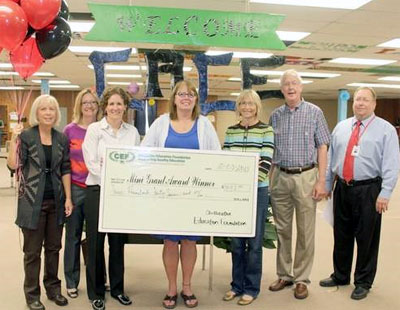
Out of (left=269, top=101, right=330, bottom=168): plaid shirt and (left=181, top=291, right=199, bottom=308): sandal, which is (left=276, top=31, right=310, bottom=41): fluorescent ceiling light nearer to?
(left=269, top=101, right=330, bottom=168): plaid shirt

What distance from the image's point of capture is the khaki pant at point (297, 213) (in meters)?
3.06

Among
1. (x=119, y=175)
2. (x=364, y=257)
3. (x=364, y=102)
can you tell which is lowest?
(x=364, y=257)

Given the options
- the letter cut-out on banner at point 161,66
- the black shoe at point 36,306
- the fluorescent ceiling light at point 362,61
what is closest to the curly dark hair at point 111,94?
the letter cut-out on banner at point 161,66

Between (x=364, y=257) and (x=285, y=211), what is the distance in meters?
0.69

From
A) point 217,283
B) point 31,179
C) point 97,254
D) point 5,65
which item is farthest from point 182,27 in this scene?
point 5,65

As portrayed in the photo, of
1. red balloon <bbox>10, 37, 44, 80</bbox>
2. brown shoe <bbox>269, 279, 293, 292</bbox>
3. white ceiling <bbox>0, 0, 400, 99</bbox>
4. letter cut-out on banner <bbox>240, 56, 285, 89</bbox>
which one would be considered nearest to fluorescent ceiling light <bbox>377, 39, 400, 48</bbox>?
white ceiling <bbox>0, 0, 400, 99</bbox>

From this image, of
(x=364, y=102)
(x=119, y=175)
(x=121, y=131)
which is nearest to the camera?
(x=119, y=175)

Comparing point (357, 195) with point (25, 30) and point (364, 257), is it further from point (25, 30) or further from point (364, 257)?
point (25, 30)

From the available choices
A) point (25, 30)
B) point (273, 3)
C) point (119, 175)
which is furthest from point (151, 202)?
point (273, 3)

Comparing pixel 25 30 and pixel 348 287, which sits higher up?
pixel 25 30

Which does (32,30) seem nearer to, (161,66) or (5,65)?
(161,66)

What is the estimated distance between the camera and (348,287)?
3400mm

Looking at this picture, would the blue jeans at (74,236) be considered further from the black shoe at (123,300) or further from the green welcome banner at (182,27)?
the green welcome banner at (182,27)

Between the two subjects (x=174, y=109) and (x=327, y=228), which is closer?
(x=174, y=109)
